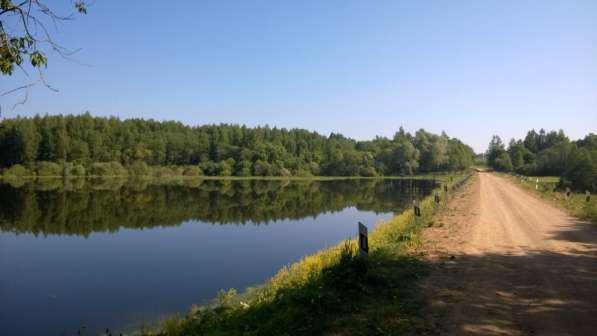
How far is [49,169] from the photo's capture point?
8950cm

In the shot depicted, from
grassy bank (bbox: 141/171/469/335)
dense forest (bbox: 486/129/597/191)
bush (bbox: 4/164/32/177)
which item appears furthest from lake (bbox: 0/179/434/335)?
bush (bbox: 4/164/32/177)

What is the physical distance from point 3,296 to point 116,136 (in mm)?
104450

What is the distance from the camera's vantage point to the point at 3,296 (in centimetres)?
1372

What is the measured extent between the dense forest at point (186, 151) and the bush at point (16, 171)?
0.18m

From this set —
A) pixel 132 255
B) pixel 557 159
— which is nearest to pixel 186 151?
pixel 557 159

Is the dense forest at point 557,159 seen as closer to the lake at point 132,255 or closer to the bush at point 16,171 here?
the lake at point 132,255

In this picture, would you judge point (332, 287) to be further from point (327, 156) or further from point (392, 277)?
point (327, 156)

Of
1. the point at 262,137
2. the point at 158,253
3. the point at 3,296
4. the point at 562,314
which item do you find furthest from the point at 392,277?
Answer: the point at 262,137

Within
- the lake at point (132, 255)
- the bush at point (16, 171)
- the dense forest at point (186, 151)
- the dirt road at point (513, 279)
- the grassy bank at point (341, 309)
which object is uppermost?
the dense forest at point (186, 151)

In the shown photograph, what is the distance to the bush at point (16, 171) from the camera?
280 ft

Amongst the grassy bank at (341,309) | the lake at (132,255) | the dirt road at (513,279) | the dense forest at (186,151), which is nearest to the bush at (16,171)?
the dense forest at (186,151)

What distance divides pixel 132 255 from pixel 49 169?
84542mm

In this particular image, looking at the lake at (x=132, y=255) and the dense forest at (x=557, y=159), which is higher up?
the dense forest at (x=557, y=159)

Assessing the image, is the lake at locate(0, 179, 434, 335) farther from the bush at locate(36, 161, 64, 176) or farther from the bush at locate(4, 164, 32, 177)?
the bush at locate(36, 161, 64, 176)
